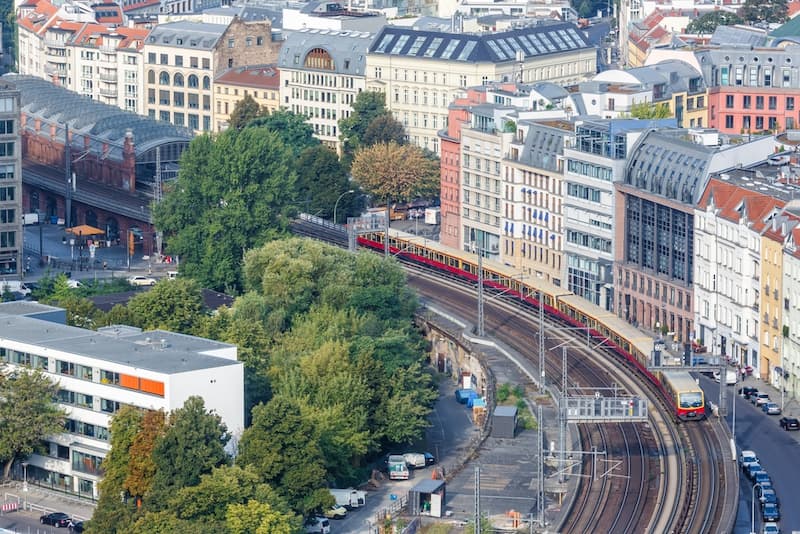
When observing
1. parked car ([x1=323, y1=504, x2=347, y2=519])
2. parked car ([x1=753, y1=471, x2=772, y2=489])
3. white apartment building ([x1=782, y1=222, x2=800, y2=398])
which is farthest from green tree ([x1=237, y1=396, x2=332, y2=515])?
white apartment building ([x1=782, y1=222, x2=800, y2=398])

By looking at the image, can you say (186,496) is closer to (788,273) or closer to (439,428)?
(439,428)

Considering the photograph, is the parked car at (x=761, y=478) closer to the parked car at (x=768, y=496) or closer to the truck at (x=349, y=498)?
the parked car at (x=768, y=496)

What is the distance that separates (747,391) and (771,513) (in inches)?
1170

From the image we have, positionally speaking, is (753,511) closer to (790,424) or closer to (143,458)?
(790,424)

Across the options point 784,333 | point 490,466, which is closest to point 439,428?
point 490,466

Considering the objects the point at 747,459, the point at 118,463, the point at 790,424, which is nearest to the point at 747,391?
the point at 790,424

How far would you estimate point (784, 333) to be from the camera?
197m

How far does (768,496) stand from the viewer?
170625 millimetres

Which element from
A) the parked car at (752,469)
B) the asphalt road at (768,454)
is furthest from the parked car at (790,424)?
the parked car at (752,469)

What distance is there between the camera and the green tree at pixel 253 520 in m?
157

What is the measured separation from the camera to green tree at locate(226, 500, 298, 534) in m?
157

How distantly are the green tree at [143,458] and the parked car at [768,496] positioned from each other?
40166 mm

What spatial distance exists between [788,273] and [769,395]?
9.49 metres

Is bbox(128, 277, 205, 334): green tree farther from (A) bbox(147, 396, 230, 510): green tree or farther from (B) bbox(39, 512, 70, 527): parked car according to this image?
(A) bbox(147, 396, 230, 510): green tree
